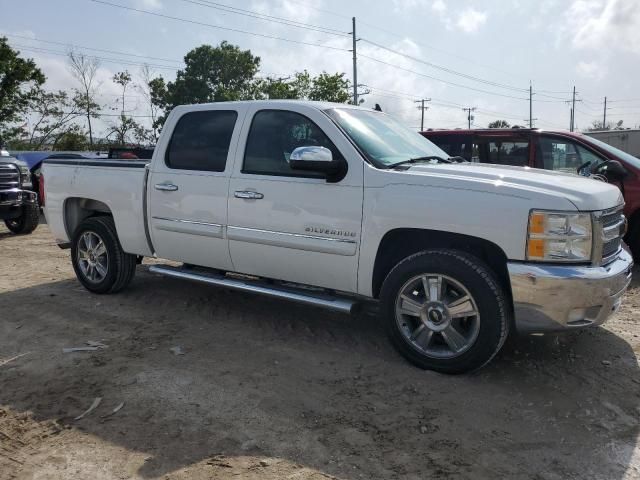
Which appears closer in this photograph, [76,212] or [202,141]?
[202,141]

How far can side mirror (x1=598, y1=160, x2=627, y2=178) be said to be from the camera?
6676 mm

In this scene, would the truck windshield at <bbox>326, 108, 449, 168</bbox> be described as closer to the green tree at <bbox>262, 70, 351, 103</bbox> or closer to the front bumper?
the front bumper

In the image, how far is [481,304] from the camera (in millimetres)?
3619

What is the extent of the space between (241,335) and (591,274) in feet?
9.01

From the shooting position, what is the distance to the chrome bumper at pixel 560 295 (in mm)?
3398

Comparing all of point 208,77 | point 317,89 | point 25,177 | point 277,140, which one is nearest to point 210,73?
point 208,77

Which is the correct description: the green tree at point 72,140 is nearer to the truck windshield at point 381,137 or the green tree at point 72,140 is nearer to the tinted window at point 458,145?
the tinted window at point 458,145

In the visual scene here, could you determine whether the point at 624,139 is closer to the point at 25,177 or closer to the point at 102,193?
the point at 25,177

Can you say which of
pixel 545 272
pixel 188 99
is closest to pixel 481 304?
pixel 545 272

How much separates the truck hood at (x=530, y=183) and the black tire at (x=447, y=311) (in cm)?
51

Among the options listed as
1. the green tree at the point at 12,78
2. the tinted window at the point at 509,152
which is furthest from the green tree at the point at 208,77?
the tinted window at the point at 509,152

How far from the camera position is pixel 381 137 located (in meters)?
4.54

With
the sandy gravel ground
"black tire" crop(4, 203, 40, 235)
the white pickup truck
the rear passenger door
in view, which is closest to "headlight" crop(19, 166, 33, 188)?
"black tire" crop(4, 203, 40, 235)

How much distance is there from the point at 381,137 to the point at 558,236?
170 cm
